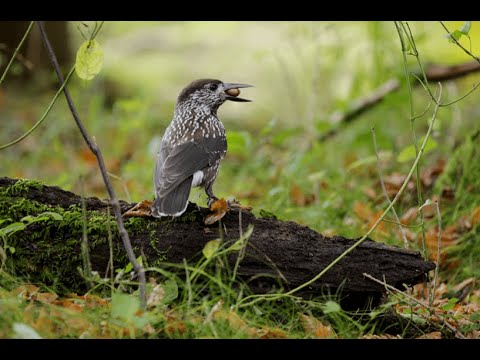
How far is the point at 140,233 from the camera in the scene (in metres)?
3.76

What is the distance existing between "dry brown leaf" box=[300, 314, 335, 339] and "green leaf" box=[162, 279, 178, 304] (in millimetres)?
653

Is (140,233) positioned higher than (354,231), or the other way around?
(140,233)

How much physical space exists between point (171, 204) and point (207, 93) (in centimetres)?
170

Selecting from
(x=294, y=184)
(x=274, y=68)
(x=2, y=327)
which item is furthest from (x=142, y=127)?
(x=2, y=327)

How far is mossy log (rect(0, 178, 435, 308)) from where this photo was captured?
12.0 feet

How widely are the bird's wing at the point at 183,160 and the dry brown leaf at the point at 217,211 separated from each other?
32 centimetres

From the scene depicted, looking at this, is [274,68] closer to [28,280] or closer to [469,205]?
[469,205]

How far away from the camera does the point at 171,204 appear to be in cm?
380

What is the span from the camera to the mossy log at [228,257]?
3.64m

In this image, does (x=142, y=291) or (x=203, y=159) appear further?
(x=203, y=159)

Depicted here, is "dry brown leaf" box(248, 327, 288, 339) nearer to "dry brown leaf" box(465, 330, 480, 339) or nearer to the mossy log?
the mossy log

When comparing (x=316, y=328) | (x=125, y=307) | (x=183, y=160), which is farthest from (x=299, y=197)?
(x=125, y=307)

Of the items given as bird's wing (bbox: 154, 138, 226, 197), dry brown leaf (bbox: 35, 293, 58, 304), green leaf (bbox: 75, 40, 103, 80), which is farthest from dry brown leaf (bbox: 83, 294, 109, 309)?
green leaf (bbox: 75, 40, 103, 80)
